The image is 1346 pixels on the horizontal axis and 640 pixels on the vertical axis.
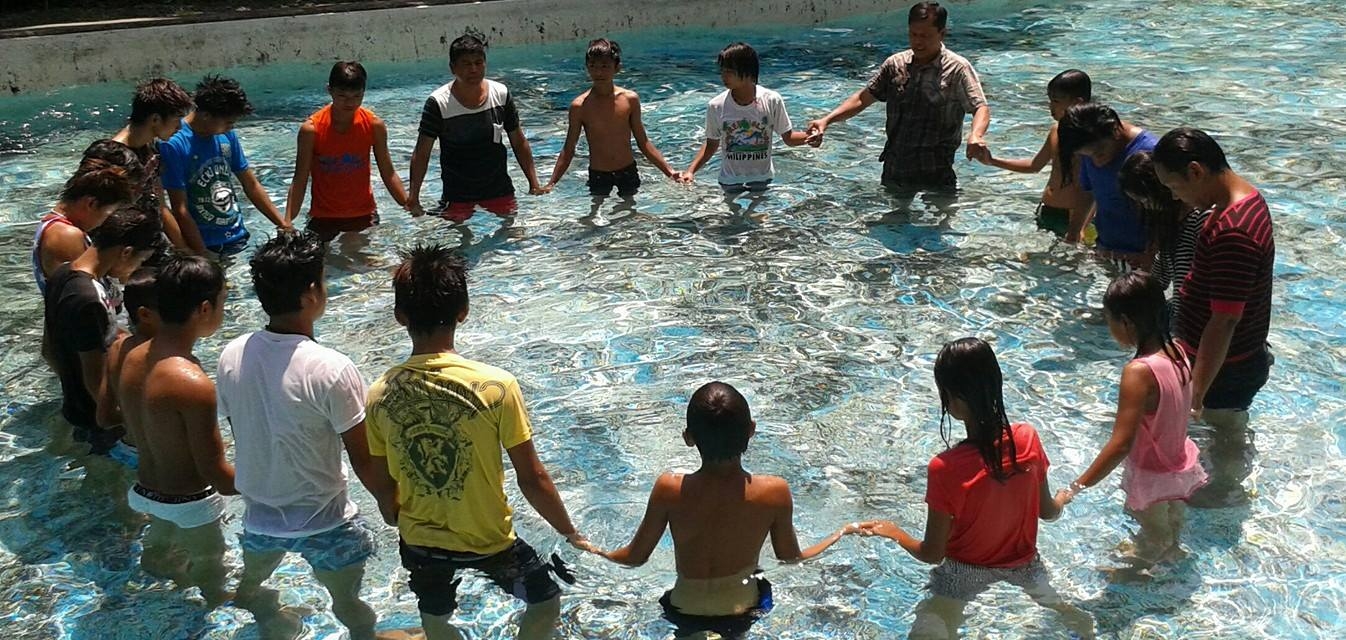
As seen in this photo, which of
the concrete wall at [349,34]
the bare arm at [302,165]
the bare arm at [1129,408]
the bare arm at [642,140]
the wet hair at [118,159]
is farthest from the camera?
the concrete wall at [349,34]

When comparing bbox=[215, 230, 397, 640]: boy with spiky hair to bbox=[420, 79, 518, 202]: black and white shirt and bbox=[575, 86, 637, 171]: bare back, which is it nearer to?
bbox=[420, 79, 518, 202]: black and white shirt

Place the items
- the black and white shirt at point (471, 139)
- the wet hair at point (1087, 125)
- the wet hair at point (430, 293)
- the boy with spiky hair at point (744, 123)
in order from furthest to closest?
the boy with spiky hair at point (744, 123) → the black and white shirt at point (471, 139) → the wet hair at point (1087, 125) → the wet hair at point (430, 293)

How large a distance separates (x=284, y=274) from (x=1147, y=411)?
9.81 ft

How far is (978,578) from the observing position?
13.0ft

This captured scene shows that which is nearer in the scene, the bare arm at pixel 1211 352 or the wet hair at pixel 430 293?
the wet hair at pixel 430 293

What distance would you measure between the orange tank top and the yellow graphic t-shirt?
13.7ft

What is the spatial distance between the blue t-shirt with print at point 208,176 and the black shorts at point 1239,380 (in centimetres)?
545

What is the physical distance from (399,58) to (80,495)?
1006 centimetres

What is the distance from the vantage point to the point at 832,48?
1514 centimetres

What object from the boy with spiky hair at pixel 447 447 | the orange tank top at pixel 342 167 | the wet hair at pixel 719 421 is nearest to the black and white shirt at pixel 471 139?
the orange tank top at pixel 342 167

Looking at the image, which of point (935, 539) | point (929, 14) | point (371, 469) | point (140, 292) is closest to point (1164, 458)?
point (935, 539)

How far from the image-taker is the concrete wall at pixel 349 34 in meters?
13.4

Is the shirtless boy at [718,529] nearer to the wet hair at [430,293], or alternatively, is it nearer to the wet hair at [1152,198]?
the wet hair at [430,293]

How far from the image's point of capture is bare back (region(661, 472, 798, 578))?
12.5 feet
